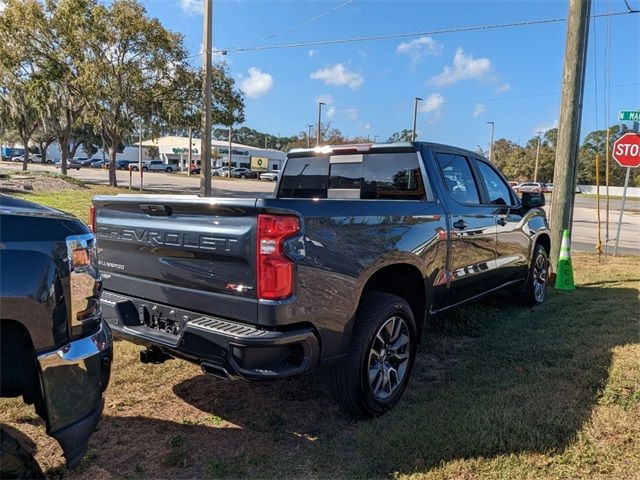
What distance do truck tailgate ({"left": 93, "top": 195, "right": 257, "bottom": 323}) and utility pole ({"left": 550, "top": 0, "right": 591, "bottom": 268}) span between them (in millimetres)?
6802

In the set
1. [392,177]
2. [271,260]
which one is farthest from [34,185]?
[271,260]

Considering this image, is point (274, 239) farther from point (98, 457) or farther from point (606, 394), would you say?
point (606, 394)

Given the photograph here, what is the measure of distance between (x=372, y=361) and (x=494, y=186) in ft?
9.46

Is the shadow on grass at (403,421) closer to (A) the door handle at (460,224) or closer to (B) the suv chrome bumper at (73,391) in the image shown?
(B) the suv chrome bumper at (73,391)

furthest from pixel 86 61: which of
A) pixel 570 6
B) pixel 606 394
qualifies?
pixel 606 394

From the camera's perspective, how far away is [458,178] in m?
4.81

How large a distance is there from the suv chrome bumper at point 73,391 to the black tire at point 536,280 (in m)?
5.29

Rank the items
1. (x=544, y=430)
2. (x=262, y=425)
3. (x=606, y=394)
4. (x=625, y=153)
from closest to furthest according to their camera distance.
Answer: (x=544, y=430)
(x=262, y=425)
(x=606, y=394)
(x=625, y=153)

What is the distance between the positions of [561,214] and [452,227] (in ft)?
16.3

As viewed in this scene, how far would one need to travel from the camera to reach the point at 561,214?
8.41 m

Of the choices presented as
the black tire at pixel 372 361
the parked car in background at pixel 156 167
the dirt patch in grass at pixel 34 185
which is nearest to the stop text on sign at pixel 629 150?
the black tire at pixel 372 361

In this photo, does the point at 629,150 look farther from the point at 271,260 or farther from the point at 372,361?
the point at 271,260

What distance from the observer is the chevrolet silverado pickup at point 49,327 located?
6.43ft

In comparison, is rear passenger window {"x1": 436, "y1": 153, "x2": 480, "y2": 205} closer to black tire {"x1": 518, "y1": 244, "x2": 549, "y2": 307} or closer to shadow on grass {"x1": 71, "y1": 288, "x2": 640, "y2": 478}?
shadow on grass {"x1": 71, "y1": 288, "x2": 640, "y2": 478}
